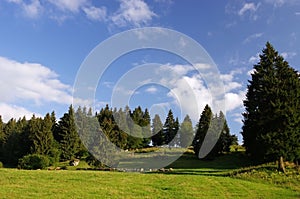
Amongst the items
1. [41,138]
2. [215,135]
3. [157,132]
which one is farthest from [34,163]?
[157,132]

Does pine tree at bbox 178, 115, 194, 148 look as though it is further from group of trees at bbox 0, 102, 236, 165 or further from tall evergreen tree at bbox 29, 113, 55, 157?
tall evergreen tree at bbox 29, 113, 55, 157

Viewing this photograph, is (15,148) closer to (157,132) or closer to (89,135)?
(89,135)

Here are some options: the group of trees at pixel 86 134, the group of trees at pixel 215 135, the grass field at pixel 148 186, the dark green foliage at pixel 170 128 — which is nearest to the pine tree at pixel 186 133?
the group of trees at pixel 86 134

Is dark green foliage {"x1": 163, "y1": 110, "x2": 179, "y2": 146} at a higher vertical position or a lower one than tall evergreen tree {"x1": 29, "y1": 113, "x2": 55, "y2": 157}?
higher

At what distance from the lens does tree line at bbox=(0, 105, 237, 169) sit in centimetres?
6141

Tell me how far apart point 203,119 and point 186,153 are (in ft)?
28.2

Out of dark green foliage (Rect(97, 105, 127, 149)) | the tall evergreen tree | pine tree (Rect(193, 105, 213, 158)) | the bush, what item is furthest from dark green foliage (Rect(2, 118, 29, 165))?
pine tree (Rect(193, 105, 213, 158))

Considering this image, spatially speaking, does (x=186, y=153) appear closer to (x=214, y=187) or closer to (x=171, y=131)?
(x=171, y=131)

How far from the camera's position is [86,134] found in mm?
71750

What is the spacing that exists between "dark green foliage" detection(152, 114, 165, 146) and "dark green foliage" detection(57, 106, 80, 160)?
24.3 metres

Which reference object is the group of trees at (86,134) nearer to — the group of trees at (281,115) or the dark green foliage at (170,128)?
the dark green foliage at (170,128)

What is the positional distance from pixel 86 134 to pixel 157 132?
2337 centimetres

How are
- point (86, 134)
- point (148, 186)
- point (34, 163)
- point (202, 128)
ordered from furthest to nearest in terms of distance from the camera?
point (86, 134) → point (202, 128) → point (34, 163) → point (148, 186)

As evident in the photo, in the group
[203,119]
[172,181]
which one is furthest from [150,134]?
[172,181]
